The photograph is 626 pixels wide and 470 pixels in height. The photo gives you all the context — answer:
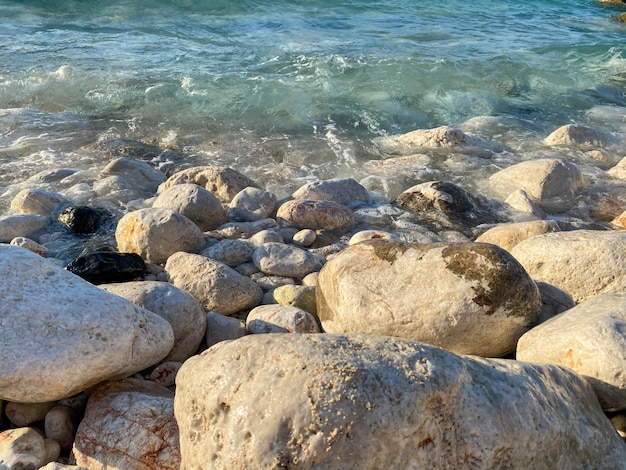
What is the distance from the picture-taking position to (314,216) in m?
5.60

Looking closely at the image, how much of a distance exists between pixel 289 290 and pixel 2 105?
7.58 meters

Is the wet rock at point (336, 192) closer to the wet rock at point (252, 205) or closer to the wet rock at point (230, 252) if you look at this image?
the wet rock at point (252, 205)

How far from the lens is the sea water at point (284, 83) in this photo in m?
7.82

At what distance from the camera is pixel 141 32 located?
573 inches

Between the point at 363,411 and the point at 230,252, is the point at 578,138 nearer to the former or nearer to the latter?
the point at 230,252

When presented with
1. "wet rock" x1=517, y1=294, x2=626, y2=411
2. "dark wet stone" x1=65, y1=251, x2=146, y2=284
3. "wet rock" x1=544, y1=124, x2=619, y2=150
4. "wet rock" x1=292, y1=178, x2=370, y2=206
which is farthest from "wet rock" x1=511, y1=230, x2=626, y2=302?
"wet rock" x1=544, y1=124, x2=619, y2=150

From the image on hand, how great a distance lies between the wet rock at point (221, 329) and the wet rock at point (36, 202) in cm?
288

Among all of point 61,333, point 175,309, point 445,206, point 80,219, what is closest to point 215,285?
point 175,309

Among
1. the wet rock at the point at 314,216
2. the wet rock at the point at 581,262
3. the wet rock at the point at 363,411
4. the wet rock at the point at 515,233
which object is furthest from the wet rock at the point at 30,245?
the wet rock at the point at 581,262

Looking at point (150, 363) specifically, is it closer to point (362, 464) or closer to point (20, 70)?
point (362, 464)

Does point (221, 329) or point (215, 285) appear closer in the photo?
point (221, 329)

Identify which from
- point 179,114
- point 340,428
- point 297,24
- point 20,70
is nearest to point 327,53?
point 297,24

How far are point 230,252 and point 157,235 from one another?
1.95 feet

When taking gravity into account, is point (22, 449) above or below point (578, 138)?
above
